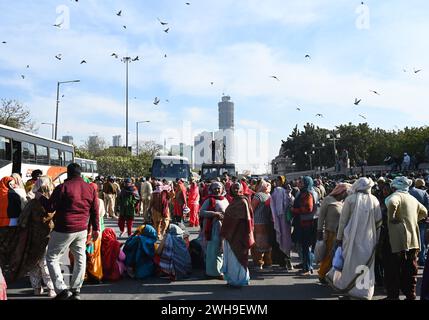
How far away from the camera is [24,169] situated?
61.8 feet

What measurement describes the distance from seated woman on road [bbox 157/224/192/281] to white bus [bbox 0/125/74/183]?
10870 mm

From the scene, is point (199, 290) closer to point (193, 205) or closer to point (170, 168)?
point (193, 205)

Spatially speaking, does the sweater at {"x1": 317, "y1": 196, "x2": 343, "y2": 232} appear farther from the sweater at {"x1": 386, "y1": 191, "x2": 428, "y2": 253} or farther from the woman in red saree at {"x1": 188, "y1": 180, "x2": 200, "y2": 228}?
the woman in red saree at {"x1": 188, "y1": 180, "x2": 200, "y2": 228}

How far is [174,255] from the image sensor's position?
830 centimetres

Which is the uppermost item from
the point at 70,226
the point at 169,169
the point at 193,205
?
the point at 169,169

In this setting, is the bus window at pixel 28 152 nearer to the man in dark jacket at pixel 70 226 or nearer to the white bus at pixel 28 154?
the white bus at pixel 28 154

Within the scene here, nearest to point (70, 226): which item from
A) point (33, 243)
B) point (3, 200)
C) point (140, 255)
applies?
point (33, 243)

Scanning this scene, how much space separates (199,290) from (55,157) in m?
18.4

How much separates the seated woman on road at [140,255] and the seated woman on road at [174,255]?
0.18 metres

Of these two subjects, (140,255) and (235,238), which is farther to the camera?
(140,255)

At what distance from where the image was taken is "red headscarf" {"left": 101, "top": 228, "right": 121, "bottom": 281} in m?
7.91

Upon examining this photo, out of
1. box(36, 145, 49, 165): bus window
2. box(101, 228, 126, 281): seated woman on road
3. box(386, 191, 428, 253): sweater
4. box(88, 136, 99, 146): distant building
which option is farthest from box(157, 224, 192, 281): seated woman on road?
box(88, 136, 99, 146): distant building

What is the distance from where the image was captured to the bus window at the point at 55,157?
23016mm
